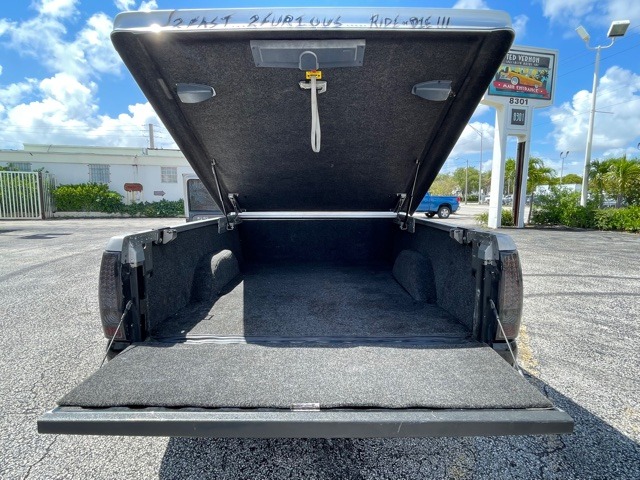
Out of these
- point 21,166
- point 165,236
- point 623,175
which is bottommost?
point 165,236

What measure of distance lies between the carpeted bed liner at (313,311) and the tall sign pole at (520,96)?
13.6 meters

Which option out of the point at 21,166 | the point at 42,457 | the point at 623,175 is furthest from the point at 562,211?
the point at 21,166

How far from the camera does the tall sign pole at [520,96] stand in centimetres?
1398

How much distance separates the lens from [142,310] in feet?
6.20

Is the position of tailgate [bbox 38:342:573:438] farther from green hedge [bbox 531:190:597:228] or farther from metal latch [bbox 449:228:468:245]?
green hedge [bbox 531:190:597:228]

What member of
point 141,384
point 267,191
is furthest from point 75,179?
point 141,384

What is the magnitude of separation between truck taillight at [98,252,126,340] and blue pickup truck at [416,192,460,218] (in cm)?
2112

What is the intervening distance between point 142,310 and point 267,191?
1939 millimetres

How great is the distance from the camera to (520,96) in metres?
14.1

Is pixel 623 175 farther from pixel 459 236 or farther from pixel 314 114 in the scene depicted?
pixel 314 114

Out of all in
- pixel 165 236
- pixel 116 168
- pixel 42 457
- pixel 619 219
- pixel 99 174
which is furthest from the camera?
pixel 99 174

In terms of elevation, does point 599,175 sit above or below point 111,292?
above

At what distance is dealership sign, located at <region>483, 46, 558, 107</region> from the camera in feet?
45.6

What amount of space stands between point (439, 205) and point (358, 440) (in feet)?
70.2
